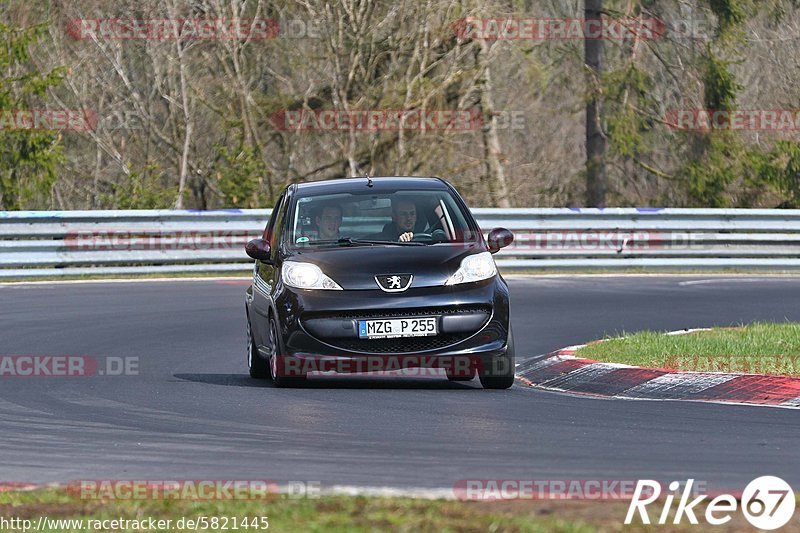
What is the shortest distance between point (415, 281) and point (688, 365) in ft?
7.07

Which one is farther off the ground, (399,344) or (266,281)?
(266,281)

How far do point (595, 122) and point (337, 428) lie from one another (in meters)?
25.9

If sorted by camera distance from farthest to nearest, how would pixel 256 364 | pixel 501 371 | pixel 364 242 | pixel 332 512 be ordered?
pixel 256 364 < pixel 364 242 < pixel 501 371 < pixel 332 512

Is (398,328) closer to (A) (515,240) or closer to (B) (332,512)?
(B) (332,512)

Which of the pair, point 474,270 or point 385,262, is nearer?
point 385,262

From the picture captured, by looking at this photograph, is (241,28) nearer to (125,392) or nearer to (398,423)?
(125,392)

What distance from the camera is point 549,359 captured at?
12297 millimetres

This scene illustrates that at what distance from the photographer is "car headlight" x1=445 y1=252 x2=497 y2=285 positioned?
1069cm

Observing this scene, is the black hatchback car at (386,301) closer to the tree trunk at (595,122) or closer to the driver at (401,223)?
the driver at (401,223)

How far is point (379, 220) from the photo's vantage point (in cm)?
1140

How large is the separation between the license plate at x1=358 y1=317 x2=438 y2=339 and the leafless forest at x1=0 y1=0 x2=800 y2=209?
53.8 feet

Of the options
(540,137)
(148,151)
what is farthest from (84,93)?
(540,137)

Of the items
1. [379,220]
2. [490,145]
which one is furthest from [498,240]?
[490,145]

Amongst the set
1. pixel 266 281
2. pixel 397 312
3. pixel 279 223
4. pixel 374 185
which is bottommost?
pixel 397 312
